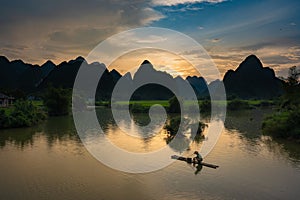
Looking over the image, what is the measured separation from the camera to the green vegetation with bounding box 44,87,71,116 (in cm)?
2498

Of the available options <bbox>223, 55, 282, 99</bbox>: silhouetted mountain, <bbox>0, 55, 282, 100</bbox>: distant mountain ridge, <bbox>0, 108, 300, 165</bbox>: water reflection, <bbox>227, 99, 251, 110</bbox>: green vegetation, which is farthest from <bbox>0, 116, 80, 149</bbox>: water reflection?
<bbox>223, 55, 282, 99</bbox>: silhouetted mountain

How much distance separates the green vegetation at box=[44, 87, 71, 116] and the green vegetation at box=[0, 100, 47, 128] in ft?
15.8

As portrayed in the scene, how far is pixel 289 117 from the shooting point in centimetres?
1284

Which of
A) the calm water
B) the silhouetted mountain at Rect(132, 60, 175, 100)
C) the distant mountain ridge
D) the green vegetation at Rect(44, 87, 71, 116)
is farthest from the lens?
the distant mountain ridge

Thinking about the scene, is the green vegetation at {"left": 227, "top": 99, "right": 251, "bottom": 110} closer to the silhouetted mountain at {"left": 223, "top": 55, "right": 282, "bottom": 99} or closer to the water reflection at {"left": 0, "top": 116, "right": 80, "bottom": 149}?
the water reflection at {"left": 0, "top": 116, "right": 80, "bottom": 149}

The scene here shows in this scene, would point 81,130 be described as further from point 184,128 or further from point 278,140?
point 278,140

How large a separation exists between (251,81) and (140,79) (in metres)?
27.2

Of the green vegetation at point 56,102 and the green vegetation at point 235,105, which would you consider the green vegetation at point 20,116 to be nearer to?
the green vegetation at point 56,102

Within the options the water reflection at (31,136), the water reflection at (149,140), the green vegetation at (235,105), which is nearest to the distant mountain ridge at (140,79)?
the green vegetation at (235,105)

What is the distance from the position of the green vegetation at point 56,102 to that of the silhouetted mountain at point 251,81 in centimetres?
4322

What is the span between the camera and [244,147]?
466 inches

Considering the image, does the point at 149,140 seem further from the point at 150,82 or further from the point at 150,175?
the point at 150,82

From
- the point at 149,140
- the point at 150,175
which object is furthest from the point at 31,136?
the point at 150,175

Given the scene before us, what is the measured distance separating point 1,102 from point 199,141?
1969 centimetres
